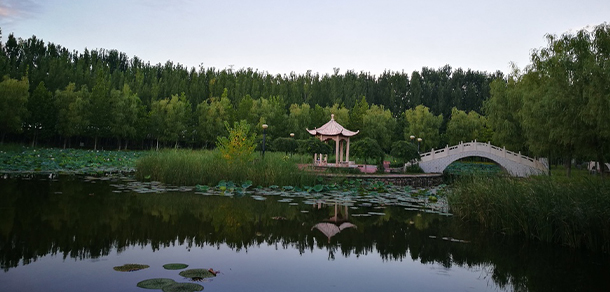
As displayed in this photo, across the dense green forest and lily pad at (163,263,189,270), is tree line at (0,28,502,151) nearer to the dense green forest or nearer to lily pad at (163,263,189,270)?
the dense green forest

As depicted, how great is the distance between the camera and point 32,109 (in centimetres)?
3566

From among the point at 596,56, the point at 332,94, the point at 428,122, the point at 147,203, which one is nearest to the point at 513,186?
the point at 147,203

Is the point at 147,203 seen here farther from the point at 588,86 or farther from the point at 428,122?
the point at 428,122

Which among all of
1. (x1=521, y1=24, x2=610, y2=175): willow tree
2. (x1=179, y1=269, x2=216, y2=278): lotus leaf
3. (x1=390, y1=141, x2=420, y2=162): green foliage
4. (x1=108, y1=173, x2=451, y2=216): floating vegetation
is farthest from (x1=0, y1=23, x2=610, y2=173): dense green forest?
(x1=179, y1=269, x2=216, y2=278): lotus leaf

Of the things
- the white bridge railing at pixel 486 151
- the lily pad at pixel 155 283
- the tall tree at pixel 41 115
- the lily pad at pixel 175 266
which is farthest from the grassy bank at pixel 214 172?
the tall tree at pixel 41 115

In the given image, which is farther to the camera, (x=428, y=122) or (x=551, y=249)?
(x=428, y=122)

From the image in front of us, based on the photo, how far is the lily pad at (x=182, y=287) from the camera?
165 inches

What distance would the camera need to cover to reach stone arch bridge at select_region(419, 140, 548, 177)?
28953 millimetres

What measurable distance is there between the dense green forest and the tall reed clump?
11456 mm

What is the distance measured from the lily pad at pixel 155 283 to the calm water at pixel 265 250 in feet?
0.42

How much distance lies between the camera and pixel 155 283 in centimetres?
437

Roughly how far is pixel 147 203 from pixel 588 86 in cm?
1860

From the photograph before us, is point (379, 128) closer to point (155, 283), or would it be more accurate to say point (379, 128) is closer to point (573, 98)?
point (573, 98)

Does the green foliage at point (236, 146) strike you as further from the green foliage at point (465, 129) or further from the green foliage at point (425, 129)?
the green foliage at point (465, 129)
